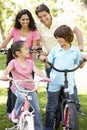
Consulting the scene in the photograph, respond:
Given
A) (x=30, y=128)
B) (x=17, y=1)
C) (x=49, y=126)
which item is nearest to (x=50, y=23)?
(x=49, y=126)

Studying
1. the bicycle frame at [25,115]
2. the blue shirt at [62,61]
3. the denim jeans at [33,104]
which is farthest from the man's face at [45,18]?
the bicycle frame at [25,115]

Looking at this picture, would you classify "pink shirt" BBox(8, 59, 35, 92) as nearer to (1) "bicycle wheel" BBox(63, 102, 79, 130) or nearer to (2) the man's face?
(1) "bicycle wheel" BBox(63, 102, 79, 130)

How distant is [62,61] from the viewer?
5.74 metres

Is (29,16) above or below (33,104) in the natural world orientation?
above

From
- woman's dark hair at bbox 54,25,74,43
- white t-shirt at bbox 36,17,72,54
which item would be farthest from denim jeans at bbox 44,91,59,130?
white t-shirt at bbox 36,17,72,54

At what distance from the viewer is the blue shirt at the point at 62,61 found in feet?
18.8

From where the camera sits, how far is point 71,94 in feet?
19.1

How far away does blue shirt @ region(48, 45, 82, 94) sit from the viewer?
574 centimetres

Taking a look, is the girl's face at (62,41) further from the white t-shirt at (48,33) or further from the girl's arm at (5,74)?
the white t-shirt at (48,33)

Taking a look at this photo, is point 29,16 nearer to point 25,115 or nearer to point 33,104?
point 33,104

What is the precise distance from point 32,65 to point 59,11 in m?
39.2

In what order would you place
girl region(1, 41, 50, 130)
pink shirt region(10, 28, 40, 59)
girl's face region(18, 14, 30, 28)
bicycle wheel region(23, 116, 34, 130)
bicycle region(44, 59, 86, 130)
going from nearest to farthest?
bicycle wheel region(23, 116, 34, 130)
bicycle region(44, 59, 86, 130)
girl region(1, 41, 50, 130)
girl's face region(18, 14, 30, 28)
pink shirt region(10, 28, 40, 59)

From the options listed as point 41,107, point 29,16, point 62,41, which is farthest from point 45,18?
point 41,107

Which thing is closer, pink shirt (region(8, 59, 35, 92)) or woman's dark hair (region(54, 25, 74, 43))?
woman's dark hair (region(54, 25, 74, 43))
